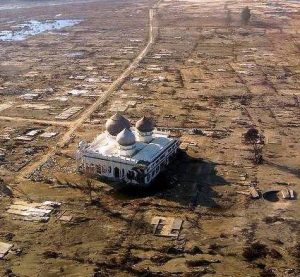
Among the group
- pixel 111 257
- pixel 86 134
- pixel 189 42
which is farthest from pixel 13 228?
pixel 189 42

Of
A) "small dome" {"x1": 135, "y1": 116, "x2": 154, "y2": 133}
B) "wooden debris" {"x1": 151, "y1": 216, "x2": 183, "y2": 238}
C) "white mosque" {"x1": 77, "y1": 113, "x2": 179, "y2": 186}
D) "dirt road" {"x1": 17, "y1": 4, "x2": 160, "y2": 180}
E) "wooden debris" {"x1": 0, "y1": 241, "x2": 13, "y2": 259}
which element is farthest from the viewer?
"dirt road" {"x1": 17, "y1": 4, "x2": 160, "y2": 180}

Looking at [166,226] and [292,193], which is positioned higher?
[166,226]

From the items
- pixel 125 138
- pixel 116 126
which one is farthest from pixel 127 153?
pixel 116 126

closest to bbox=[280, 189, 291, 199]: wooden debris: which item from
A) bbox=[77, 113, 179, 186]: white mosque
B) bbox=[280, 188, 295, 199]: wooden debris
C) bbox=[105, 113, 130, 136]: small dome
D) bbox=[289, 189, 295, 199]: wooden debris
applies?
bbox=[280, 188, 295, 199]: wooden debris

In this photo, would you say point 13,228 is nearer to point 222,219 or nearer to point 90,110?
point 222,219

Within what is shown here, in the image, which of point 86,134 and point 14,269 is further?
point 86,134

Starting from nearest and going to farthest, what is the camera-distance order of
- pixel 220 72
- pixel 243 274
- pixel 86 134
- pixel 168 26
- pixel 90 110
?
pixel 243 274, pixel 86 134, pixel 90 110, pixel 220 72, pixel 168 26

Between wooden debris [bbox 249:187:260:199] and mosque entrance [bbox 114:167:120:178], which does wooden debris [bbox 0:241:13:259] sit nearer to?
mosque entrance [bbox 114:167:120:178]

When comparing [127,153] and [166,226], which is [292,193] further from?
[127,153]
